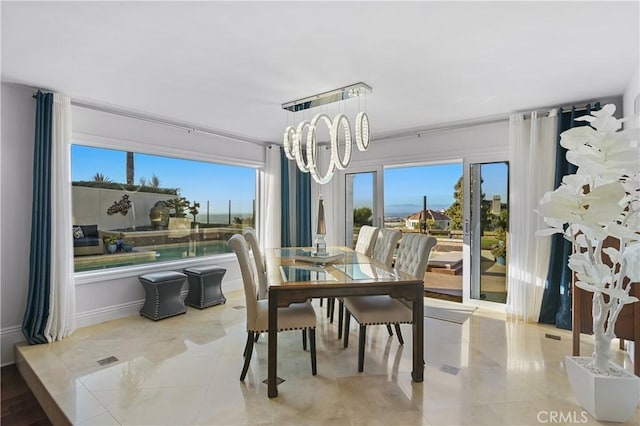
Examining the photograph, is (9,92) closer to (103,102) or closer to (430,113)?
(103,102)

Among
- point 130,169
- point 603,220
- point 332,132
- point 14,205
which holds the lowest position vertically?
point 603,220

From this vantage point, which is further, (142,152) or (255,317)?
(142,152)

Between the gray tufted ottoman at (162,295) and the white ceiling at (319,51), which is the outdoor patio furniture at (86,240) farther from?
the white ceiling at (319,51)

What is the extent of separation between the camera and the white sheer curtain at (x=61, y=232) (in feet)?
10.4

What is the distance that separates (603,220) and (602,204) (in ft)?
0.28

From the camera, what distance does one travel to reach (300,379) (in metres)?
2.48

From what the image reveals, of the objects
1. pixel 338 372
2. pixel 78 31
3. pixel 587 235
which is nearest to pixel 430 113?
pixel 587 235

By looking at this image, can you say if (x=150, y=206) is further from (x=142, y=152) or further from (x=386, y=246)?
(x=386, y=246)

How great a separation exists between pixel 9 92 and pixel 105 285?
6.88 feet

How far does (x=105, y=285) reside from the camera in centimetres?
379

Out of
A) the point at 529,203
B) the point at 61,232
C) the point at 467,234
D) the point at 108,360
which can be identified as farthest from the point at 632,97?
the point at 61,232

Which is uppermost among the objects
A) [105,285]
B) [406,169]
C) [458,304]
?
[406,169]

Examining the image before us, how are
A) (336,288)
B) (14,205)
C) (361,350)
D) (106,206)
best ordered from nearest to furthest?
(336,288) < (361,350) < (14,205) < (106,206)

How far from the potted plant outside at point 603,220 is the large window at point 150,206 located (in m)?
4.36
